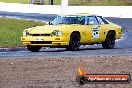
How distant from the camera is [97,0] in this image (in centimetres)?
6581

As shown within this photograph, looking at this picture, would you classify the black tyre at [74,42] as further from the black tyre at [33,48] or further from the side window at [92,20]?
the side window at [92,20]

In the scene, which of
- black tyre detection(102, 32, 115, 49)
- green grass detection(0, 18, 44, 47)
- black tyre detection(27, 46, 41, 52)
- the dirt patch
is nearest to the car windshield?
black tyre detection(27, 46, 41, 52)

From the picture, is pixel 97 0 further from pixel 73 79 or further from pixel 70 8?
pixel 73 79

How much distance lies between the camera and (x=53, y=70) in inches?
499

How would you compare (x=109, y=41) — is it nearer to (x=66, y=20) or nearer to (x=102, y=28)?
(x=102, y=28)

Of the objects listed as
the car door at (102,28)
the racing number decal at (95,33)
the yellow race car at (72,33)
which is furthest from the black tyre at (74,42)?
the car door at (102,28)

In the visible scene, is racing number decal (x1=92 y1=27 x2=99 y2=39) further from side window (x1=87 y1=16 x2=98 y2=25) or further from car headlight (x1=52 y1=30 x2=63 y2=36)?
car headlight (x1=52 y1=30 x2=63 y2=36)

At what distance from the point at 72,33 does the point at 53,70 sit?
811 cm

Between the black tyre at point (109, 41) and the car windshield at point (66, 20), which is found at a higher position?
the car windshield at point (66, 20)

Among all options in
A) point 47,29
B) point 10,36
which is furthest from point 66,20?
point 10,36

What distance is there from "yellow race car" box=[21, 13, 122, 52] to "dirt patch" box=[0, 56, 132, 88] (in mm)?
4639

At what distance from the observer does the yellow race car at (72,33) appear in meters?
20.1

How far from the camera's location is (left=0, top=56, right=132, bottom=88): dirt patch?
10.2 m

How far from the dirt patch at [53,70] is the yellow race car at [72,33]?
15.2 feet
